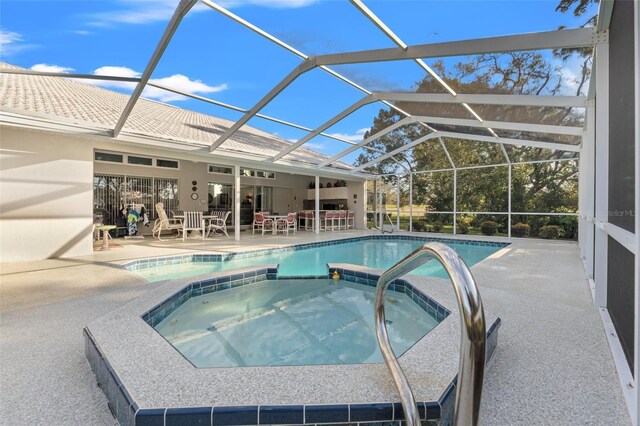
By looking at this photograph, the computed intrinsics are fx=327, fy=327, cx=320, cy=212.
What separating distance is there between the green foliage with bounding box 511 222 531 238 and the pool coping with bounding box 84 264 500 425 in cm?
1148

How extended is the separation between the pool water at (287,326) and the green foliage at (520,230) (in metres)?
9.77

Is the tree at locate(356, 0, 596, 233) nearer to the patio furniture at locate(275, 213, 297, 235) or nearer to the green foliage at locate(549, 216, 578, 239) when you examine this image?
the green foliage at locate(549, 216, 578, 239)

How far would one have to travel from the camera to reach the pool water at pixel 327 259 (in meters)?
6.37

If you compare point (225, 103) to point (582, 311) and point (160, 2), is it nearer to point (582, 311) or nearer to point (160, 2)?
point (160, 2)

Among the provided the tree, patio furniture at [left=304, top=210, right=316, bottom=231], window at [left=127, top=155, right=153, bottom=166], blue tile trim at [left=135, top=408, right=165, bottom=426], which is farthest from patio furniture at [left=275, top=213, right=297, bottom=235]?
blue tile trim at [left=135, top=408, right=165, bottom=426]

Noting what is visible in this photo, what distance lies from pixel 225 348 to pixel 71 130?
6092 millimetres

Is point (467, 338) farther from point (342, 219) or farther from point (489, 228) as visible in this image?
point (342, 219)

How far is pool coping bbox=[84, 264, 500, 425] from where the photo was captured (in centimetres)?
163

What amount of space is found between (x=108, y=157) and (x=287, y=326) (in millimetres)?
9876

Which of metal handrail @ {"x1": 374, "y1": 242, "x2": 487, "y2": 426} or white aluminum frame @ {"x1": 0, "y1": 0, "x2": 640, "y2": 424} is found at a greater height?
white aluminum frame @ {"x1": 0, "y1": 0, "x2": 640, "y2": 424}

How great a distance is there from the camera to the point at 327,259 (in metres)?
8.23

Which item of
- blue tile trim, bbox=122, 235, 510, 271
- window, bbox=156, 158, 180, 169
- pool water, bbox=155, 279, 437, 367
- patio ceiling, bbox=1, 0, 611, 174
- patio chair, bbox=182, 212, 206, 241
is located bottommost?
pool water, bbox=155, 279, 437, 367

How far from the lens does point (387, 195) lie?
15.9m

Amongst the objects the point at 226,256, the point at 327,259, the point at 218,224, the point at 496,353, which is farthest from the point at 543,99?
the point at 218,224
